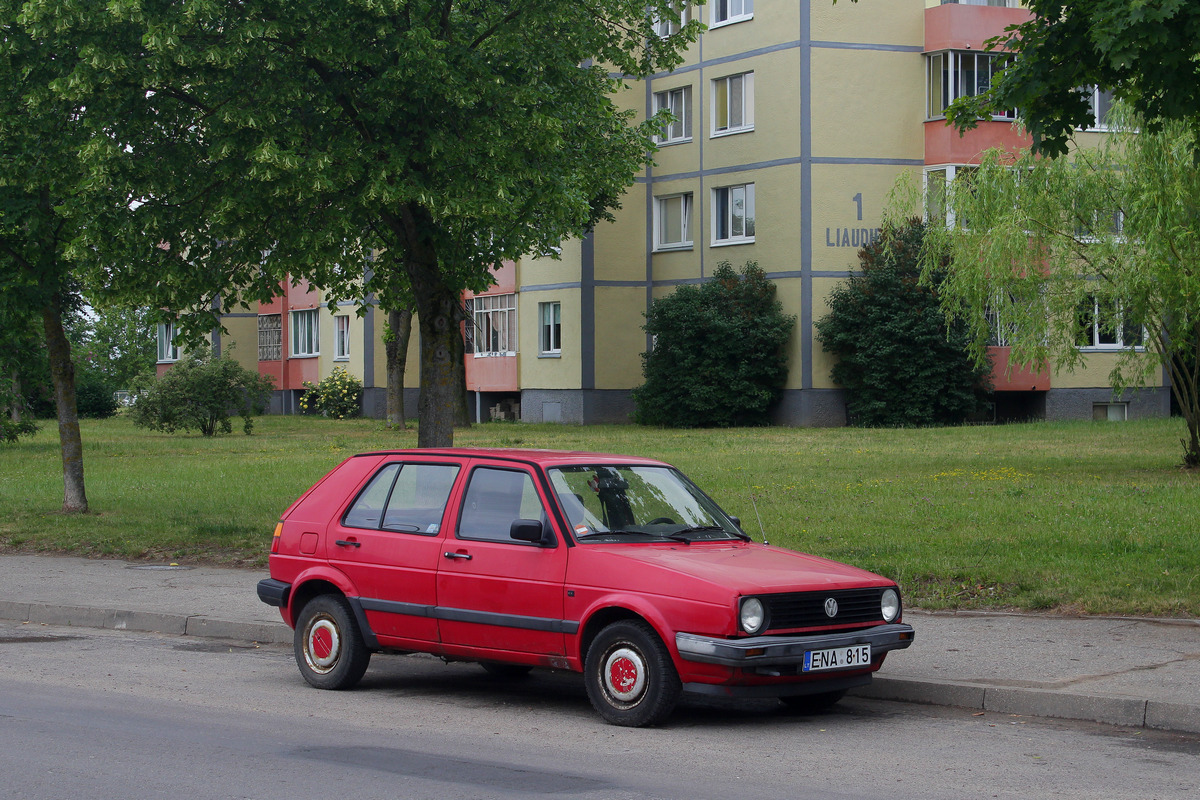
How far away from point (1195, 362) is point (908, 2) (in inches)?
750

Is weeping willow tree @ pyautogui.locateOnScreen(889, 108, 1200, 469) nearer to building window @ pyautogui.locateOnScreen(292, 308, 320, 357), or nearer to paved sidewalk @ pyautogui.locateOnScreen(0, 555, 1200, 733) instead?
paved sidewalk @ pyautogui.locateOnScreen(0, 555, 1200, 733)

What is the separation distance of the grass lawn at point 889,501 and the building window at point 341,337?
20.3 meters

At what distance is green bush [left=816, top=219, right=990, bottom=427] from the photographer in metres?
35.4

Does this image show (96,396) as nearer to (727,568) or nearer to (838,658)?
(727,568)

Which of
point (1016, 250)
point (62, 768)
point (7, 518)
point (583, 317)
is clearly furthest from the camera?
point (583, 317)

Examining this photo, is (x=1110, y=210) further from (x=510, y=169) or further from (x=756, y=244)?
(x=756, y=244)

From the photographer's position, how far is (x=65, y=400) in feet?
59.5

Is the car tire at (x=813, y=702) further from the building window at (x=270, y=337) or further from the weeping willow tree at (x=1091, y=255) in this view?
the building window at (x=270, y=337)

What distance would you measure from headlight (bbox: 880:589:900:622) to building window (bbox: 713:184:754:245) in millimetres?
31360

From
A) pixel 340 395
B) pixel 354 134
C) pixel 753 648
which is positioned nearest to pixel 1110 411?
pixel 340 395

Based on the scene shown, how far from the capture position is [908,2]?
37.2 m

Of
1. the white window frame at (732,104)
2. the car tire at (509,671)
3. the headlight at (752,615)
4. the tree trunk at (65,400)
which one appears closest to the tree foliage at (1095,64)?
the headlight at (752,615)

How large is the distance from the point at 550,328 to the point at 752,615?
36419 mm

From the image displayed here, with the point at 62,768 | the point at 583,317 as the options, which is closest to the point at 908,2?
the point at 583,317
